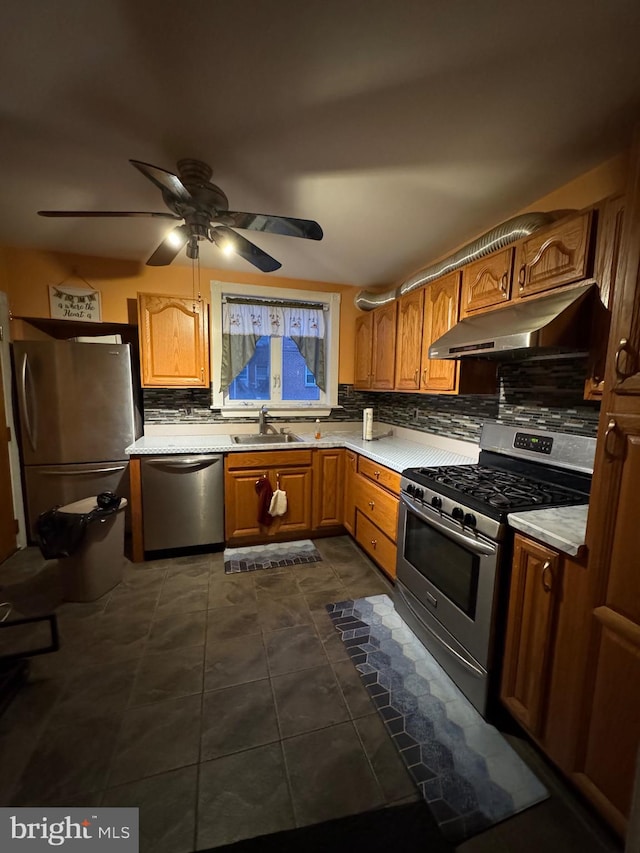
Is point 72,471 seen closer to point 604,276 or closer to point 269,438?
point 269,438

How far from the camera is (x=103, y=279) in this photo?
9.41ft

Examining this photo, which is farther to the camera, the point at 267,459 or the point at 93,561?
the point at 267,459

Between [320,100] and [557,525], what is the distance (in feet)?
5.85

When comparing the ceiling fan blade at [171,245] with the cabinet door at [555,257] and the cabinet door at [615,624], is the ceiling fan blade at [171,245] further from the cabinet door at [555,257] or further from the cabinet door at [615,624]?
the cabinet door at [615,624]

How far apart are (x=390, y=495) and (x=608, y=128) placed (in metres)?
2.00

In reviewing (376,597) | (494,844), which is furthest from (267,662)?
(494,844)

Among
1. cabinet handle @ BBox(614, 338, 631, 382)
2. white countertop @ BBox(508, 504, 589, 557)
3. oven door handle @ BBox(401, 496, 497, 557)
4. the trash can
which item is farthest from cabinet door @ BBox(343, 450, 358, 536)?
cabinet handle @ BBox(614, 338, 631, 382)

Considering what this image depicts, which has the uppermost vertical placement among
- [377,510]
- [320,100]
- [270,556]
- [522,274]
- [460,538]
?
[320,100]

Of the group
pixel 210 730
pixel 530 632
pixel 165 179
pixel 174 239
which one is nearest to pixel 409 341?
pixel 174 239

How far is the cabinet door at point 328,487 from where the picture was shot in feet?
9.83

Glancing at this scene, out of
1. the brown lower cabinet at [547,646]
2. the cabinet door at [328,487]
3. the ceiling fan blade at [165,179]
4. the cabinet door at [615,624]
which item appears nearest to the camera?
the cabinet door at [615,624]

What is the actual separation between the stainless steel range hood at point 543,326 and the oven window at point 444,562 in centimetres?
92

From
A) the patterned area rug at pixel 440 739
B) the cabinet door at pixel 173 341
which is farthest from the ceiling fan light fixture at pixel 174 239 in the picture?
A: the patterned area rug at pixel 440 739

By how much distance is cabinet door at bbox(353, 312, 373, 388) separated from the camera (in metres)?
3.27
